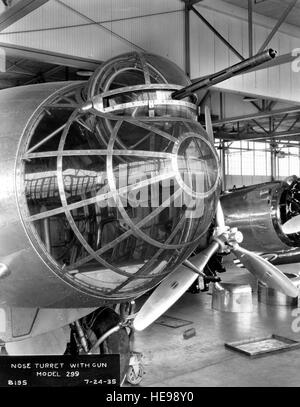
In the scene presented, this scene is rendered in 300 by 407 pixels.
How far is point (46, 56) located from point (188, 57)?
4.12 meters

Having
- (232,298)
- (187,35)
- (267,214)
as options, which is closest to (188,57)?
(187,35)

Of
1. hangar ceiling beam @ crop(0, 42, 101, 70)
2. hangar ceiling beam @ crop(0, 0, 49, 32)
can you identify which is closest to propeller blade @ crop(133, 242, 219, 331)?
hangar ceiling beam @ crop(0, 0, 49, 32)

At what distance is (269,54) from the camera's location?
158 inches

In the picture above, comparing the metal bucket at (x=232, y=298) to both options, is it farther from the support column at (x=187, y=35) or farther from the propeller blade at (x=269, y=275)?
the support column at (x=187, y=35)

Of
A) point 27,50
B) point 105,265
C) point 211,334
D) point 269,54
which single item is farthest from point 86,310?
point 27,50

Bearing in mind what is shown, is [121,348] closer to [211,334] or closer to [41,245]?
[41,245]

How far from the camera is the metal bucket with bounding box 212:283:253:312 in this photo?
13.0 m

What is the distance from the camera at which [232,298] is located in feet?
43.0

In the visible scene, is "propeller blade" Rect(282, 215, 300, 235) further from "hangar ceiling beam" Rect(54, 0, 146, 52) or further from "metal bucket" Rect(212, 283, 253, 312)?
"hangar ceiling beam" Rect(54, 0, 146, 52)

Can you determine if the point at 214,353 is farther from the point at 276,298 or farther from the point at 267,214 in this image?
the point at 276,298

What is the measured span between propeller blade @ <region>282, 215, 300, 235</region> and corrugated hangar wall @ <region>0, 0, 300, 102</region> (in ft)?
18.0

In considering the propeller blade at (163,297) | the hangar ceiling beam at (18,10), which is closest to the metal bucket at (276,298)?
the propeller blade at (163,297)

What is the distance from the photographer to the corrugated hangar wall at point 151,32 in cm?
1142

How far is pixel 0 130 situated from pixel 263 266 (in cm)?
494
